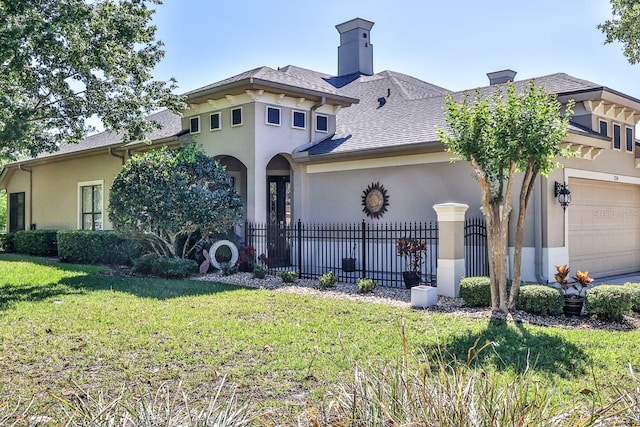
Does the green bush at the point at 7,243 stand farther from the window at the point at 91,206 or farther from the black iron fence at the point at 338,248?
the black iron fence at the point at 338,248

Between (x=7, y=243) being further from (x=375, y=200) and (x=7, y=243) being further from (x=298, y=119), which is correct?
(x=375, y=200)

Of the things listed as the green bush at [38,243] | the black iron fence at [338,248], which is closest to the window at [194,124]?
the black iron fence at [338,248]

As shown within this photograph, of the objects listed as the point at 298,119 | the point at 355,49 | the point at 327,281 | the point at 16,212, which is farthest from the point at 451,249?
the point at 16,212

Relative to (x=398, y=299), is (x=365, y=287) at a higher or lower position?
higher

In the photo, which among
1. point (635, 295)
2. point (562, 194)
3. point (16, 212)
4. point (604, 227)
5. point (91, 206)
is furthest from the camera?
point (16, 212)

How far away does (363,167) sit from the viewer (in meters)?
13.8

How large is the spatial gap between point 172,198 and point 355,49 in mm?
11720

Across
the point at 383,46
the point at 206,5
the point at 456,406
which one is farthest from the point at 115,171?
the point at 456,406

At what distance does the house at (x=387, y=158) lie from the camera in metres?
11.9

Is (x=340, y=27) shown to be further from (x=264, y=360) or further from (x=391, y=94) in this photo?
(x=264, y=360)

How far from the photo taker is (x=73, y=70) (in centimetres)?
1144

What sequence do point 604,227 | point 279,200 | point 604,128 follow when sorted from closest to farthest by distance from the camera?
1. point 604,128
2. point 604,227
3. point 279,200

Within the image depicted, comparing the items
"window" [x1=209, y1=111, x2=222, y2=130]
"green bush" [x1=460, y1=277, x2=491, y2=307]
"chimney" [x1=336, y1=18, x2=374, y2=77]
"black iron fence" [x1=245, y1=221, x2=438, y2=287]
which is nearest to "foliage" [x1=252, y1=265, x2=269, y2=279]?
"black iron fence" [x1=245, y1=221, x2=438, y2=287]

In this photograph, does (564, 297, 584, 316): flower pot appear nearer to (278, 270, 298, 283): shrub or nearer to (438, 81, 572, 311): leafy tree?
(438, 81, 572, 311): leafy tree
